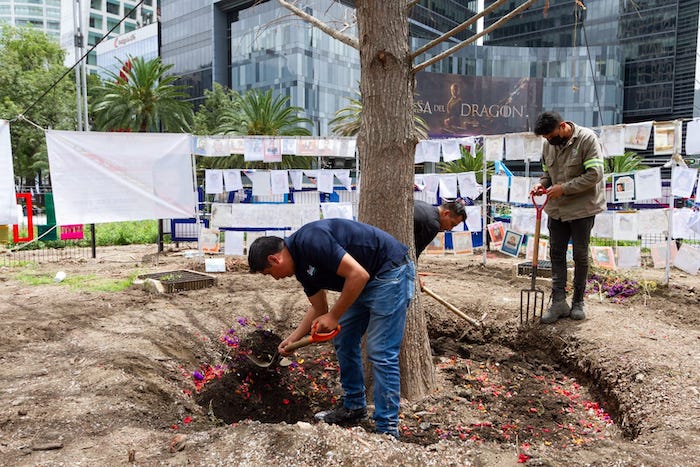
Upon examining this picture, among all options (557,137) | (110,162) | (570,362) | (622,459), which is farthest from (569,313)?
(110,162)

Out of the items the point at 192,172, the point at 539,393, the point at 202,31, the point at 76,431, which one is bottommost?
the point at 539,393

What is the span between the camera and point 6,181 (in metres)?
6.86

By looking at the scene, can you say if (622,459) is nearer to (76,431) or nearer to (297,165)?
(76,431)

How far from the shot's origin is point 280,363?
4.56m

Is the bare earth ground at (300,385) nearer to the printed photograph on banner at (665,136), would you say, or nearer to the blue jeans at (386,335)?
the blue jeans at (386,335)

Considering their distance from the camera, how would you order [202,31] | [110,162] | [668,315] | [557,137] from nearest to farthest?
[557,137], [668,315], [110,162], [202,31]

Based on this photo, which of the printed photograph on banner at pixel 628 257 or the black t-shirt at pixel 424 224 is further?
the printed photograph on banner at pixel 628 257

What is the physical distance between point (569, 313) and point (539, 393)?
1.39 meters

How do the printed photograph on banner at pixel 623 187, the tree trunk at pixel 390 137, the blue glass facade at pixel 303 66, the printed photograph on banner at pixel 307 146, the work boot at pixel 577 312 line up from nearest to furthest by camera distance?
the tree trunk at pixel 390 137
the work boot at pixel 577 312
the printed photograph on banner at pixel 623 187
the printed photograph on banner at pixel 307 146
the blue glass facade at pixel 303 66

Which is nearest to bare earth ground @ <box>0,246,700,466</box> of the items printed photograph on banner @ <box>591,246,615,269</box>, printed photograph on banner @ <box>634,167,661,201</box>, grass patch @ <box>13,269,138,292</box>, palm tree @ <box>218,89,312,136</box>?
grass patch @ <box>13,269,138,292</box>

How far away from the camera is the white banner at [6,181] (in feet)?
22.4

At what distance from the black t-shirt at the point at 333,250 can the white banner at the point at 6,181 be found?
18.9 feet

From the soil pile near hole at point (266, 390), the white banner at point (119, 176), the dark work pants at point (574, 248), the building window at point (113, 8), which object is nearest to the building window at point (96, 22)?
the building window at point (113, 8)

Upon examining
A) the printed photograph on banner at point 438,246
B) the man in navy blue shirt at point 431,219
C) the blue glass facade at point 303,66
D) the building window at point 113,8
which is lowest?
the printed photograph on banner at point 438,246
